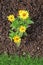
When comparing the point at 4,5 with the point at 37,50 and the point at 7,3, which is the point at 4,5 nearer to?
the point at 7,3

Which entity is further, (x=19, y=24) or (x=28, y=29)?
(x=28, y=29)

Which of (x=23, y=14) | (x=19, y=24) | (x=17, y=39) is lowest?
(x=17, y=39)

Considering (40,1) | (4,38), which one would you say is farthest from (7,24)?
(40,1)

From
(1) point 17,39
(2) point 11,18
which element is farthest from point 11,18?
(1) point 17,39

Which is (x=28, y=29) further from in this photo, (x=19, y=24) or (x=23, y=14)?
(x=23, y=14)

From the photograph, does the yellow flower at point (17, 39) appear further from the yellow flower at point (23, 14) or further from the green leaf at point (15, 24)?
the yellow flower at point (23, 14)

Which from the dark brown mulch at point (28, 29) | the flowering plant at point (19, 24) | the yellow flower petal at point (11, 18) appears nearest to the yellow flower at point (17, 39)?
the flowering plant at point (19, 24)
